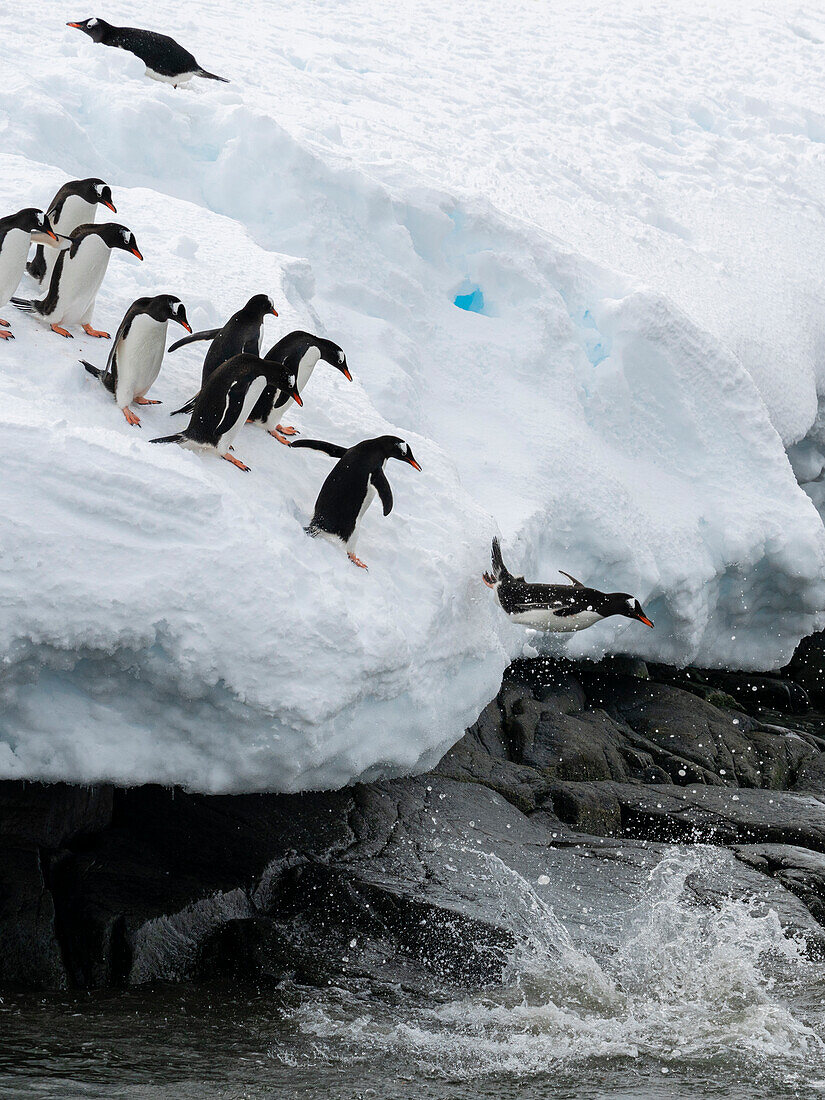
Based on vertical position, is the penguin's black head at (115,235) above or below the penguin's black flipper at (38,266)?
above

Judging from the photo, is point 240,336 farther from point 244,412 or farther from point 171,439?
point 171,439

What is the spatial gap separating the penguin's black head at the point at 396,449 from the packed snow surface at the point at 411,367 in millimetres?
336

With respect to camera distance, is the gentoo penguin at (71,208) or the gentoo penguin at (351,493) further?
the gentoo penguin at (71,208)

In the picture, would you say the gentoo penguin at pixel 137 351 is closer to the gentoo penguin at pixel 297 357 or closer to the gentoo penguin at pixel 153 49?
the gentoo penguin at pixel 297 357

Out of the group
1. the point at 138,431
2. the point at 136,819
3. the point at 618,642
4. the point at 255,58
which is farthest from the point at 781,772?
the point at 255,58

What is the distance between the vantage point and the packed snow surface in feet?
12.7

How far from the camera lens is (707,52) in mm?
15711

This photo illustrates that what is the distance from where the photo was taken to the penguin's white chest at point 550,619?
5926 millimetres

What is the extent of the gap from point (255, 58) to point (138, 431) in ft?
29.5

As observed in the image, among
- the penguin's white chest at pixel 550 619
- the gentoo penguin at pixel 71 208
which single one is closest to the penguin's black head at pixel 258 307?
the gentoo penguin at pixel 71 208

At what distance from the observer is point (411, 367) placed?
7.97m

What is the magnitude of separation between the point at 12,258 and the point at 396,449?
1778mm

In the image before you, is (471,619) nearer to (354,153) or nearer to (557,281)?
(557,281)

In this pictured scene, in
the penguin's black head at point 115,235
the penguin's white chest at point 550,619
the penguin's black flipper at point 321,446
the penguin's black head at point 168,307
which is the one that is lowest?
the penguin's white chest at point 550,619
